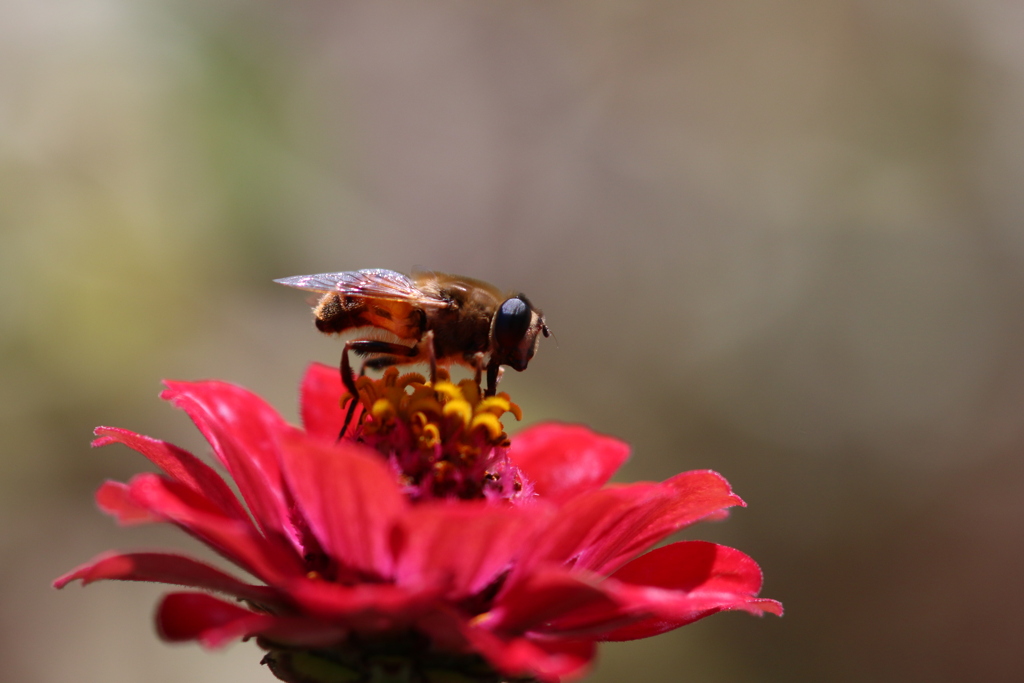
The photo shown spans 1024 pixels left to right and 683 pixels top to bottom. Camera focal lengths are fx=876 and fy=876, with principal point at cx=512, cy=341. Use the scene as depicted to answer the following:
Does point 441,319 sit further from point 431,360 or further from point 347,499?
point 347,499

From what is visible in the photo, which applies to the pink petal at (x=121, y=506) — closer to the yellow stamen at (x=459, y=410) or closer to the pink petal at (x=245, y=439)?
the pink petal at (x=245, y=439)

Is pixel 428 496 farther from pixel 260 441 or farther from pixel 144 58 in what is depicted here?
pixel 144 58

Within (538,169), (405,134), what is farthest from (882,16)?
(405,134)

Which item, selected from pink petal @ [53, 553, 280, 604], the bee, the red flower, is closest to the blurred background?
the bee

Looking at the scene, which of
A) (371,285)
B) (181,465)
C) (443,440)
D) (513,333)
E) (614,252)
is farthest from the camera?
(614,252)

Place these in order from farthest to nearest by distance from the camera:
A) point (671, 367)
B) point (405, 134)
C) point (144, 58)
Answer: point (405, 134) → point (671, 367) → point (144, 58)

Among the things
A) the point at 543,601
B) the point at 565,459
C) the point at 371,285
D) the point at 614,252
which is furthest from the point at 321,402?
the point at 614,252

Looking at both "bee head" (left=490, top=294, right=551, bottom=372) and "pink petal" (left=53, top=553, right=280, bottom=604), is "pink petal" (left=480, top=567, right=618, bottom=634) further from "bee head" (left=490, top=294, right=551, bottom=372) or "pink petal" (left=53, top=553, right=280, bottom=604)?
"bee head" (left=490, top=294, right=551, bottom=372)
